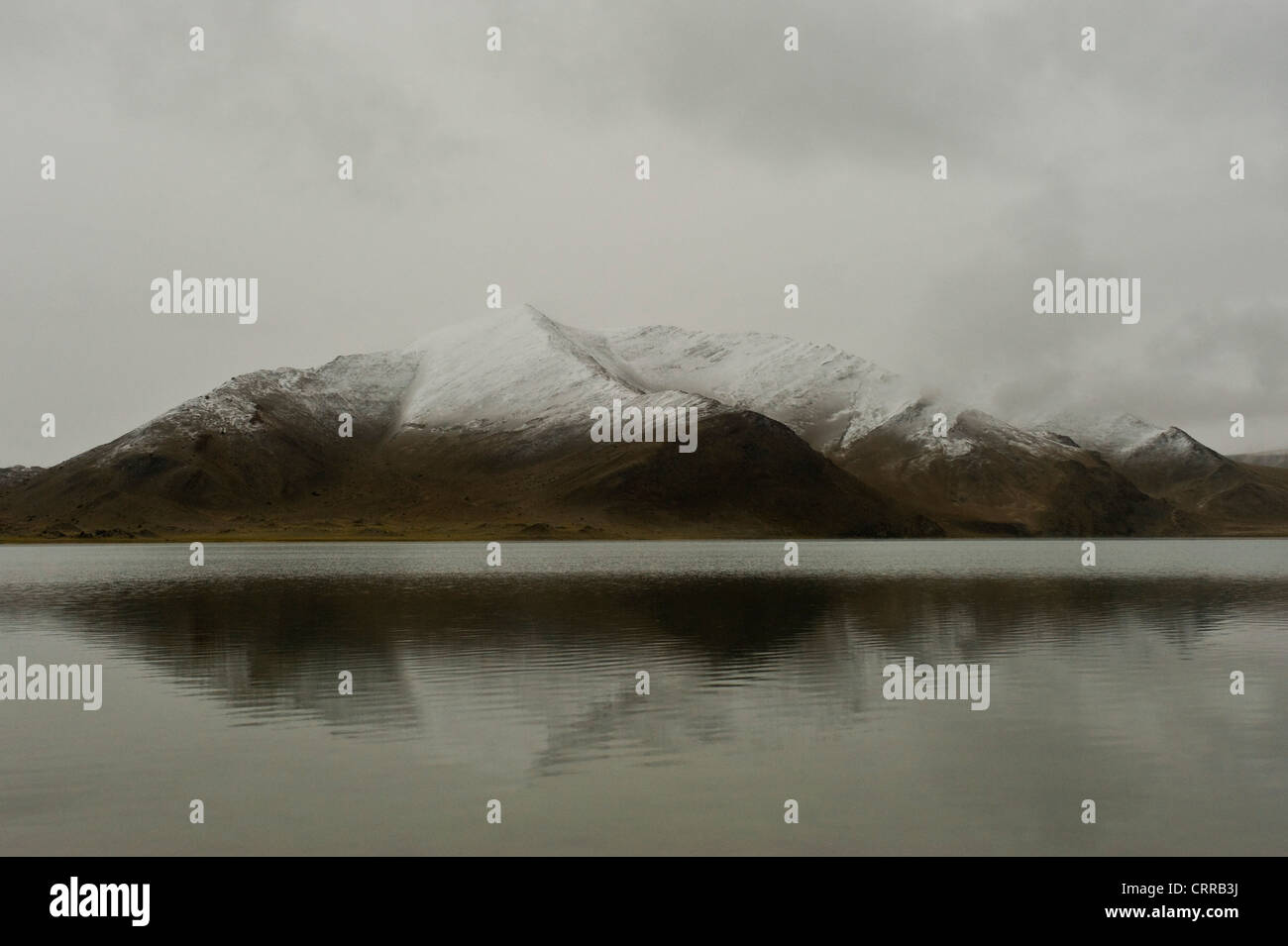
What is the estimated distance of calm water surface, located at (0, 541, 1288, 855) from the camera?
2227 centimetres

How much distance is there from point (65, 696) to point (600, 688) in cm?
1800

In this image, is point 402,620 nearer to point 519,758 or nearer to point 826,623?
point 826,623

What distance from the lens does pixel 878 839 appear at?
2172cm

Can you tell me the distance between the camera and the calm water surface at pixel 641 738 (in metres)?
22.3

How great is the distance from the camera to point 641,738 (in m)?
30.3

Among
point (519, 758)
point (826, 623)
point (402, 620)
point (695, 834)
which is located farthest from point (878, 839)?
point (402, 620)

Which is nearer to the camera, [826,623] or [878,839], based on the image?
[878,839]

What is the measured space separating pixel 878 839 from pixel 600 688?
17.7m

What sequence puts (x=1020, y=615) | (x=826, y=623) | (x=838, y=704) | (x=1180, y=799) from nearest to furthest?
1. (x=1180, y=799)
2. (x=838, y=704)
3. (x=826, y=623)
4. (x=1020, y=615)

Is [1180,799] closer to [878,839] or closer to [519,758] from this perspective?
[878,839]

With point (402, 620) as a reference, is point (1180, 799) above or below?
below
